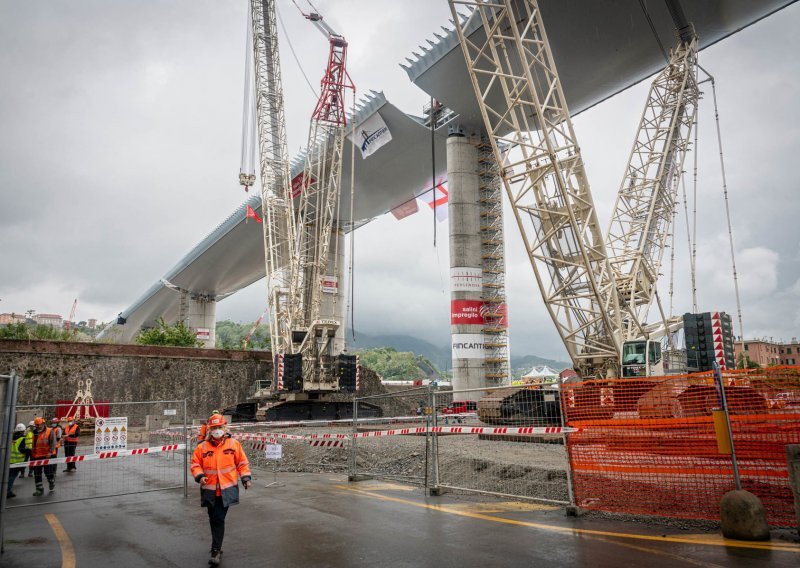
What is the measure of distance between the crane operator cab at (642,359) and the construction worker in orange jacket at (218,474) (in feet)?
54.4

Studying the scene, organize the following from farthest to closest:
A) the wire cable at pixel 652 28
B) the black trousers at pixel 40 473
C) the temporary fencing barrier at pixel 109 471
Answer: the wire cable at pixel 652 28 → the black trousers at pixel 40 473 → the temporary fencing barrier at pixel 109 471

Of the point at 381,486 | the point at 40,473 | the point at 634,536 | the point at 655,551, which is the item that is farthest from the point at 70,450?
the point at 655,551

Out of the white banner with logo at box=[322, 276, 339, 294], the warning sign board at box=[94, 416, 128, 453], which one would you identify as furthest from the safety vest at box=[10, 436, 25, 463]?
the white banner with logo at box=[322, 276, 339, 294]

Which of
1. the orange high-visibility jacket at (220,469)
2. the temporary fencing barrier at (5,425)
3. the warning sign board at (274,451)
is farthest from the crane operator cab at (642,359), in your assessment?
the temporary fencing barrier at (5,425)

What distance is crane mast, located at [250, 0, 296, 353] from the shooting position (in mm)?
39719

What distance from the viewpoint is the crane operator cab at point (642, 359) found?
19234mm

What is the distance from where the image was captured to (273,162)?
138 feet

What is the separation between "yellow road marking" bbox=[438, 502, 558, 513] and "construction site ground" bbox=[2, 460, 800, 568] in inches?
0.6

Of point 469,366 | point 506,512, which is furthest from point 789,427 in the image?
point 469,366

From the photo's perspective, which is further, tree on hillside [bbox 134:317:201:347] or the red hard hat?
tree on hillside [bbox 134:317:201:347]

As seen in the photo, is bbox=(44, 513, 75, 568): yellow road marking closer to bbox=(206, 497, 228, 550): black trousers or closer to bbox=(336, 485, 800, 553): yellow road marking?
bbox=(206, 497, 228, 550): black trousers

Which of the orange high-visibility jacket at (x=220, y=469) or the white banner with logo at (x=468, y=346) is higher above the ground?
the white banner with logo at (x=468, y=346)

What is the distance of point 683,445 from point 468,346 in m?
31.9

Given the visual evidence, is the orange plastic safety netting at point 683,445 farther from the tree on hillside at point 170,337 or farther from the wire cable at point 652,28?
the tree on hillside at point 170,337
